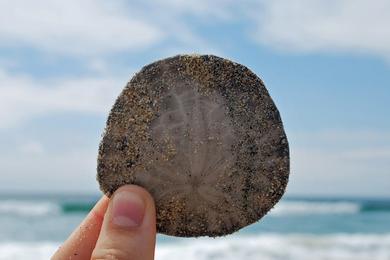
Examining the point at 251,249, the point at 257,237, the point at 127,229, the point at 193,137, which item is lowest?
the point at 127,229

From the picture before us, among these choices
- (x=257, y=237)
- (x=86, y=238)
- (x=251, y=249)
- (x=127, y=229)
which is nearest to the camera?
(x=127, y=229)

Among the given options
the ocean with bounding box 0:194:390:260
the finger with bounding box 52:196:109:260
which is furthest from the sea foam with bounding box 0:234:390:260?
the finger with bounding box 52:196:109:260

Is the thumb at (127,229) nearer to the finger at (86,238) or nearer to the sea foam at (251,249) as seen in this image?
the finger at (86,238)

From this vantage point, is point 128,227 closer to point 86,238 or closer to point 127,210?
point 127,210

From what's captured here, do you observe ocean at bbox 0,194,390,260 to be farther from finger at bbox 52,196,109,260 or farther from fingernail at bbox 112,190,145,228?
fingernail at bbox 112,190,145,228

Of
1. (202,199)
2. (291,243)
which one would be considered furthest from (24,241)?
(202,199)

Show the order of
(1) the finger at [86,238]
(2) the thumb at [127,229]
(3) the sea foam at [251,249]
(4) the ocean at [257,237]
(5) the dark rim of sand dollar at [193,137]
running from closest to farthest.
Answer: (2) the thumb at [127,229] → (5) the dark rim of sand dollar at [193,137] → (1) the finger at [86,238] → (3) the sea foam at [251,249] → (4) the ocean at [257,237]

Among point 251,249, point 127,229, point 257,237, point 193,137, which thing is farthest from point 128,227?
point 257,237

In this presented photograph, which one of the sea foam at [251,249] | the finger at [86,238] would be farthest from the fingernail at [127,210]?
the sea foam at [251,249]
